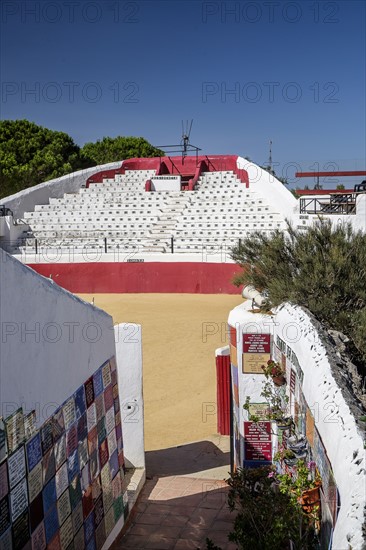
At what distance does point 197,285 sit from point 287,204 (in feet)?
18.6

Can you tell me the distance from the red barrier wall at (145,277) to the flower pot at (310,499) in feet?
44.6

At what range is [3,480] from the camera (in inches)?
124

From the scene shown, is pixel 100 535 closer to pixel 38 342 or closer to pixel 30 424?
pixel 30 424

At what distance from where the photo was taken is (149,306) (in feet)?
52.2

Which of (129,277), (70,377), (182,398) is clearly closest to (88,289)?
(129,277)

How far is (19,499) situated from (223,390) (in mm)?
4274

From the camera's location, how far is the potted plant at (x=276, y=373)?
16.0 ft

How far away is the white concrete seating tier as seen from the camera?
20.7 meters

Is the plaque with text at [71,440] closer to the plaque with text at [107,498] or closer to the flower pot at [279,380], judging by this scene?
the plaque with text at [107,498]

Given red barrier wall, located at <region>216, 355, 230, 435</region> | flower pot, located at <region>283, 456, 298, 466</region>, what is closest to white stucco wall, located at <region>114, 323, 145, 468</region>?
red barrier wall, located at <region>216, 355, 230, 435</region>

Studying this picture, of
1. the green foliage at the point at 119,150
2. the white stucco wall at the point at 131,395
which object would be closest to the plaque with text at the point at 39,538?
the white stucco wall at the point at 131,395

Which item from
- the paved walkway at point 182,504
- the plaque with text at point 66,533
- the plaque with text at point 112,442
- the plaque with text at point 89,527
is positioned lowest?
the paved walkway at point 182,504

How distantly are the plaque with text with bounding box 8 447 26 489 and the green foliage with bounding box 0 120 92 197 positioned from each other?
1253 inches

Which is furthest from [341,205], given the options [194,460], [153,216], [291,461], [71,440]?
[71,440]
